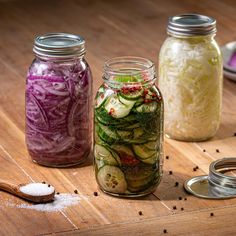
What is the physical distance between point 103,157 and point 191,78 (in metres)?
0.34

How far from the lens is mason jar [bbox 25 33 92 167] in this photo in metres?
1.97

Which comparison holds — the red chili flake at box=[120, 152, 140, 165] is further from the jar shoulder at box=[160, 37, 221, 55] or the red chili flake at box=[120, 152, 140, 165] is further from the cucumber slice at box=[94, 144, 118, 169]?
the jar shoulder at box=[160, 37, 221, 55]

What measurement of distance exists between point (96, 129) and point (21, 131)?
382 millimetres

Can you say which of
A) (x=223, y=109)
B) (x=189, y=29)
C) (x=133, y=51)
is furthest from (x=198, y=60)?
(x=133, y=51)

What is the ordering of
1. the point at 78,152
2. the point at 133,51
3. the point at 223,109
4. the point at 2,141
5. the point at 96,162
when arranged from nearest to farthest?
the point at 96,162 < the point at 78,152 < the point at 2,141 < the point at 223,109 < the point at 133,51

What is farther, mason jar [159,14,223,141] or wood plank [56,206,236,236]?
mason jar [159,14,223,141]

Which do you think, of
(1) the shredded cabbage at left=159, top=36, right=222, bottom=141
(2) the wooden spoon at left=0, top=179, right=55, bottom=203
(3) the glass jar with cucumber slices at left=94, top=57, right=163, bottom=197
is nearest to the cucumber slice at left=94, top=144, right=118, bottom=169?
(3) the glass jar with cucumber slices at left=94, top=57, right=163, bottom=197

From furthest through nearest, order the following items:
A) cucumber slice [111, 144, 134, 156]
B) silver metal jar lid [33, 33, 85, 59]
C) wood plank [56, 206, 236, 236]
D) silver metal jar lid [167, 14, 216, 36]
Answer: silver metal jar lid [167, 14, 216, 36], silver metal jar lid [33, 33, 85, 59], cucumber slice [111, 144, 134, 156], wood plank [56, 206, 236, 236]

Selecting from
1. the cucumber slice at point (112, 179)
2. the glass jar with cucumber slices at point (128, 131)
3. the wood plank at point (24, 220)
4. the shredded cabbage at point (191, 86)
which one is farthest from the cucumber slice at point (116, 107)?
the shredded cabbage at point (191, 86)

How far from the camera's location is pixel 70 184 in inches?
77.8

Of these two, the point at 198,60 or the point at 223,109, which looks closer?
the point at 198,60

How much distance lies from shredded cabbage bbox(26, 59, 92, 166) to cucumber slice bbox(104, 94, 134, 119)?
5.5 inches

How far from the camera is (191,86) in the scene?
2.14 metres

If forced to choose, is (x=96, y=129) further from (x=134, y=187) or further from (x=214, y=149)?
(x=214, y=149)
